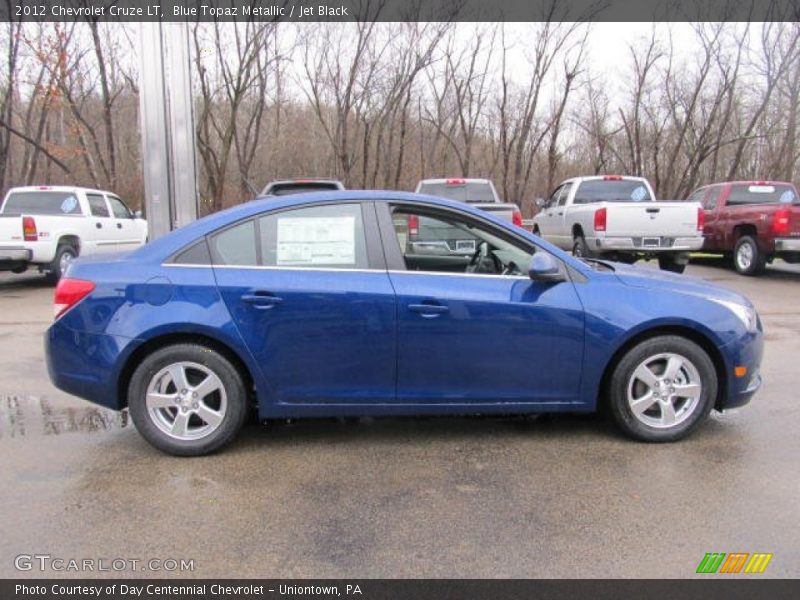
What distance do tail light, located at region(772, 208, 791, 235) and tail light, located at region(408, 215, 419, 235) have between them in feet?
31.0

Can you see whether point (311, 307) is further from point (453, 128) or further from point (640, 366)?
point (453, 128)

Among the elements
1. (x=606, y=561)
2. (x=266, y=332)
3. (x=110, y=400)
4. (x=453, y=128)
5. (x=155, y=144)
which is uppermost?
(x=453, y=128)

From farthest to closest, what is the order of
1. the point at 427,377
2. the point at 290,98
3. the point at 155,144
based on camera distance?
the point at 290,98 < the point at 155,144 < the point at 427,377

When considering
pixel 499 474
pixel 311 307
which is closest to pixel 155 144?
pixel 311 307

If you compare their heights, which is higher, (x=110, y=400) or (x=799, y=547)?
(x=110, y=400)

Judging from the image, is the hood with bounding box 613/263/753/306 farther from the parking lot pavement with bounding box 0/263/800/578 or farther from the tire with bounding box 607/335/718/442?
the parking lot pavement with bounding box 0/263/800/578

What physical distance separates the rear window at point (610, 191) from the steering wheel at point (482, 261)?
8842 millimetres

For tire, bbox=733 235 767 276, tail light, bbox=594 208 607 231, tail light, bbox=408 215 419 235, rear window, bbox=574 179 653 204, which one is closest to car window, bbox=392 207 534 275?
tail light, bbox=408 215 419 235

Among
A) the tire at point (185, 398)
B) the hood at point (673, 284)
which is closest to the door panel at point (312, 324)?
the tire at point (185, 398)

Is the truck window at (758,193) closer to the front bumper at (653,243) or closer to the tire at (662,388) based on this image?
the front bumper at (653,243)

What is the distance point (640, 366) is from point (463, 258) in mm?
1518

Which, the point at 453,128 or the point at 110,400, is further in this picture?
the point at 453,128

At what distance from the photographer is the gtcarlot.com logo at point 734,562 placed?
275 centimetres

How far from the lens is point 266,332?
12.6ft
